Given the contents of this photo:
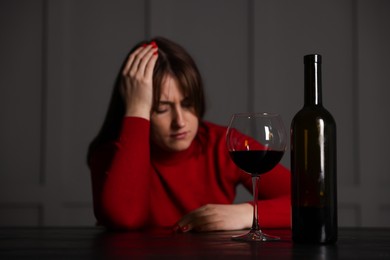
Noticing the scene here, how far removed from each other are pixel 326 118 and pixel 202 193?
1066 millimetres

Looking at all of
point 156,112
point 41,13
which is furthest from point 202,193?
point 41,13

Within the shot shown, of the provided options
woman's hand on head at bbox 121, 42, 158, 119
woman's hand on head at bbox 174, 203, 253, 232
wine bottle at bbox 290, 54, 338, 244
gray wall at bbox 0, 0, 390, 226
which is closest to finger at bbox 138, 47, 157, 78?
woman's hand on head at bbox 121, 42, 158, 119

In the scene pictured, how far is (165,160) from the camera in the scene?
1.88 m

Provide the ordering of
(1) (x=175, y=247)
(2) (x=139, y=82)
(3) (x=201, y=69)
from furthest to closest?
1. (3) (x=201, y=69)
2. (2) (x=139, y=82)
3. (1) (x=175, y=247)

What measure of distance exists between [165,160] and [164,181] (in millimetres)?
72

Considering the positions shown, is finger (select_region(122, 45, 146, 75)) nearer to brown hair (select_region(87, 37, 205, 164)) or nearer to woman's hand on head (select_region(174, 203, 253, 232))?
brown hair (select_region(87, 37, 205, 164))

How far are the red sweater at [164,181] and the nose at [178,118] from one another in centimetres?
9

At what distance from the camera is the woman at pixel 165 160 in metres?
1.48

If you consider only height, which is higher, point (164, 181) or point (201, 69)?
point (201, 69)

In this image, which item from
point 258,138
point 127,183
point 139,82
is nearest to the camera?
point 258,138

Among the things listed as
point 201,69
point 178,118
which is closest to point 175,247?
point 178,118

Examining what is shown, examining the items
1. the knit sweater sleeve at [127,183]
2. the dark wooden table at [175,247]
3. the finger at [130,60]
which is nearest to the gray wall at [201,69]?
the finger at [130,60]

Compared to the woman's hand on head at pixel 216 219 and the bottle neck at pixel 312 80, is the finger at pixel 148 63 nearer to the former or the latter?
the woman's hand on head at pixel 216 219

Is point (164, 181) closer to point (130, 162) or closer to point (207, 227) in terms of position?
point (130, 162)
